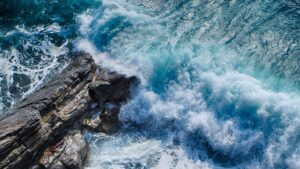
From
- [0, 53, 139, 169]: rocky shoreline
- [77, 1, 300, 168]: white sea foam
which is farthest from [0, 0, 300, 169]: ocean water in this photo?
[0, 53, 139, 169]: rocky shoreline

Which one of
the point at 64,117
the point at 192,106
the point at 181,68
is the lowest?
the point at 192,106

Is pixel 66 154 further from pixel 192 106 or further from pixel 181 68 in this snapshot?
pixel 181 68

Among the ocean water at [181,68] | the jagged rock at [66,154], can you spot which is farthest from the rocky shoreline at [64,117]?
the ocean water at [181,68]

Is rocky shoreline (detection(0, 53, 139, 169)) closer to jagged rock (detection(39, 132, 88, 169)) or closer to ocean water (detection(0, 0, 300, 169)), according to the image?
jagged rock (detection(39, 132, 88, 169))

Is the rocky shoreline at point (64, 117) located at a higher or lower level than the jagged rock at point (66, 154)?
higher

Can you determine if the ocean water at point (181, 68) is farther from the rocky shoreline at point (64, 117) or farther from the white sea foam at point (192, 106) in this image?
the rocky shoreline at point (64, 117)

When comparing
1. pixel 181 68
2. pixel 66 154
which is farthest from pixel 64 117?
pixel 181 68

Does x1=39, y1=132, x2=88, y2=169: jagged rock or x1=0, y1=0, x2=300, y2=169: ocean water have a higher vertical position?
x1=0, y1=0, x2=300, y2=169: ocean water
